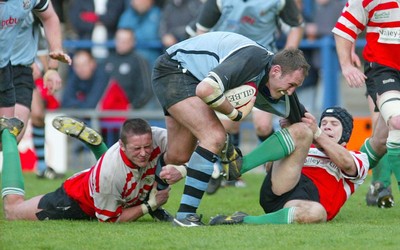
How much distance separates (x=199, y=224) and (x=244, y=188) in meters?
3.79

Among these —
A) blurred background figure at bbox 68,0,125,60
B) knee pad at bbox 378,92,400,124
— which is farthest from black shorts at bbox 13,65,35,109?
blurred background figure at bbox 68,0,125,60

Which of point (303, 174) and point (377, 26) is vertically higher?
point (377, 26)

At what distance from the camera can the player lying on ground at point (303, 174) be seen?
7449mm

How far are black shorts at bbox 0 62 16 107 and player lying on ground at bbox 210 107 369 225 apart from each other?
2.14m

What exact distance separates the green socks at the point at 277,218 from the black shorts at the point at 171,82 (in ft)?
3.44

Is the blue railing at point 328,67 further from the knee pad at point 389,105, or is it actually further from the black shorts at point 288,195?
the black shorts at point 288,195

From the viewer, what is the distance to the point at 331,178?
7.70 m

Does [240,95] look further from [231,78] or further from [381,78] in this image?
[381,78]

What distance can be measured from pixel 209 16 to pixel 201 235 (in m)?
4.26

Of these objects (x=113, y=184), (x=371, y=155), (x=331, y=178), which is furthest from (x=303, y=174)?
(x=113, y=184)

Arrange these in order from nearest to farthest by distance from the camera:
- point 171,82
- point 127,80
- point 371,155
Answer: point 171,82 → point 371,155 → point 127,80

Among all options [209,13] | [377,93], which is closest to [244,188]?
[209,13]

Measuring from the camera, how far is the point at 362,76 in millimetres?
8219

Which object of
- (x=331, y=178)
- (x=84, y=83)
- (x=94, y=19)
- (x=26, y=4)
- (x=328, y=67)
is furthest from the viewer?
(x=94, y=19)
